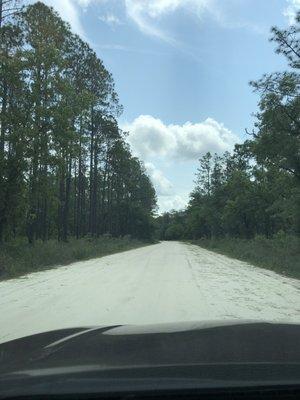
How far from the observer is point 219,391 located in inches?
111

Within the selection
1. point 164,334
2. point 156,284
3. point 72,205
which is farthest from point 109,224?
point 164,334

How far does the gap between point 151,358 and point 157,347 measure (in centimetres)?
39

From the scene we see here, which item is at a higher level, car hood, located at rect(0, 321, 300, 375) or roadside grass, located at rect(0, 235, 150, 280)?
roadside grass, located at rect(0, 235, 150, 280)

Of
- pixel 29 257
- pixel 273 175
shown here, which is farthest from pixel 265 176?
pixel 29 257

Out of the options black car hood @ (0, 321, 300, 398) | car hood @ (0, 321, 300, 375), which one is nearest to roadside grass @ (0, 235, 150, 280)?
car hood @ (0, 321, 300, 375)

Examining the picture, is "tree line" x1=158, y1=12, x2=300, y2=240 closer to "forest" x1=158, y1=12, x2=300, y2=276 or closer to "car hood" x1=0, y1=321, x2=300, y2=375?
"forest" x1=158, y1=12, x2=300, y2=276

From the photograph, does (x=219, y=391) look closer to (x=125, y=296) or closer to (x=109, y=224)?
(x=125, y=296)

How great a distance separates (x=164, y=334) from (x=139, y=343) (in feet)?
1.41

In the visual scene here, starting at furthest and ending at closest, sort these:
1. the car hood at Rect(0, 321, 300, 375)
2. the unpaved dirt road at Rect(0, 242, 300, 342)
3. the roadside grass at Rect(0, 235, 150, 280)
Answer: the roadside grass at Rect(0, 235, 150, 280), the unpaved dirt road at Rect(0, 242, 300, 342), the car hood at Rect(0, 321, 300, 375)

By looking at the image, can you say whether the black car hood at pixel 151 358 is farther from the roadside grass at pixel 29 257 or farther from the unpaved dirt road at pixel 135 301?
the roadside grass at pixel 29 257

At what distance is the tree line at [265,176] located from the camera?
3288 cm

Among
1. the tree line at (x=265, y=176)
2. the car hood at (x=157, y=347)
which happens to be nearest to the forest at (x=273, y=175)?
the tree line at (x=265, y=176)

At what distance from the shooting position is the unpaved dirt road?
1074cm

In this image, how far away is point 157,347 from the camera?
3.79 meters
